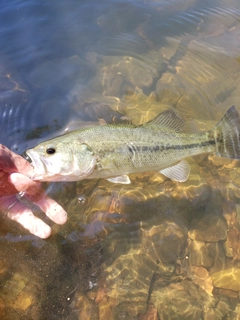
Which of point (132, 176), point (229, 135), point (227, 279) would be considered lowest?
point (227, 279)

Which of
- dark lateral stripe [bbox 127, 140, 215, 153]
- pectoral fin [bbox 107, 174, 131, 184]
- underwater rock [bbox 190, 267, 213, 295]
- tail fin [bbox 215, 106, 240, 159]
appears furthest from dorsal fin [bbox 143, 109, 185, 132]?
underwater rock [bbox 190, 267, 213, 295]

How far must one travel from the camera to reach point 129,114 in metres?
6.34

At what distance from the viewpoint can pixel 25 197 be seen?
478cm

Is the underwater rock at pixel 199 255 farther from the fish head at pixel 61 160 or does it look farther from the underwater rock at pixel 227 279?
the fish head at pixel 61 160

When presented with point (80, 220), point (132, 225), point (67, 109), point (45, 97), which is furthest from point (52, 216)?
point (45, 97)

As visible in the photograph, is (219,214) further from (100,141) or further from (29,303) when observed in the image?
(29,303)

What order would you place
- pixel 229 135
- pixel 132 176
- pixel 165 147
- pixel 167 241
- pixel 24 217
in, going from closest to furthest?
pixel 165 147 → pixel 24 217 → pixel 229 135 → pixel 167 241 → pixel 132 176

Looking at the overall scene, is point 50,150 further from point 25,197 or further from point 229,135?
point 229,135

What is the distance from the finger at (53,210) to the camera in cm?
420

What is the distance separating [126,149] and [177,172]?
999mm

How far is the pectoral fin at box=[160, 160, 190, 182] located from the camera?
4.43 meters

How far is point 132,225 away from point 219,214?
1.66 metres

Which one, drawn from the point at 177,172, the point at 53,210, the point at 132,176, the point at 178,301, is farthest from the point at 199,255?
the point at 53,210

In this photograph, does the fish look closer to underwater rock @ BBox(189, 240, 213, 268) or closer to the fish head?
the fish head
